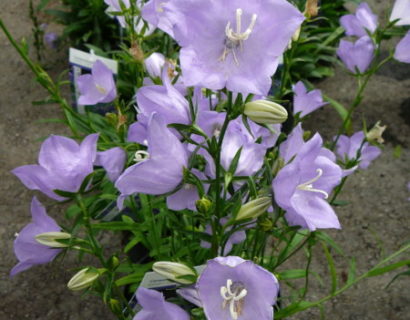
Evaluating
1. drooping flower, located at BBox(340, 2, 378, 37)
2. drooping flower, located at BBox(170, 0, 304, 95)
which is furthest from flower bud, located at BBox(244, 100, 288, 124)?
drooping flower, located at BBox(340, 2, 378, 37)

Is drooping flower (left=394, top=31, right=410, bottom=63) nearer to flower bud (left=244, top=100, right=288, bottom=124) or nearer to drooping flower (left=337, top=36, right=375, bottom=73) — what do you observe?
drooping flower (left=337, top=36, right=375, bottom=73)

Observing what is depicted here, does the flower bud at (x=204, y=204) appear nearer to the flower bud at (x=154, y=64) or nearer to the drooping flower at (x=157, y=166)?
the drooping flower at (x=157, y=166)

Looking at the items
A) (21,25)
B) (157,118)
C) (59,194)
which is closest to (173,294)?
(59,194)

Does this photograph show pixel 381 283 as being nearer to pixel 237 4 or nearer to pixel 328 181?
pixel 328 181

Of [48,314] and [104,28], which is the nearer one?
[48,314]

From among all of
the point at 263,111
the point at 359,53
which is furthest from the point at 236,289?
the point at 359,53

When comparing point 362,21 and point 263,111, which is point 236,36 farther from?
point 362,21
